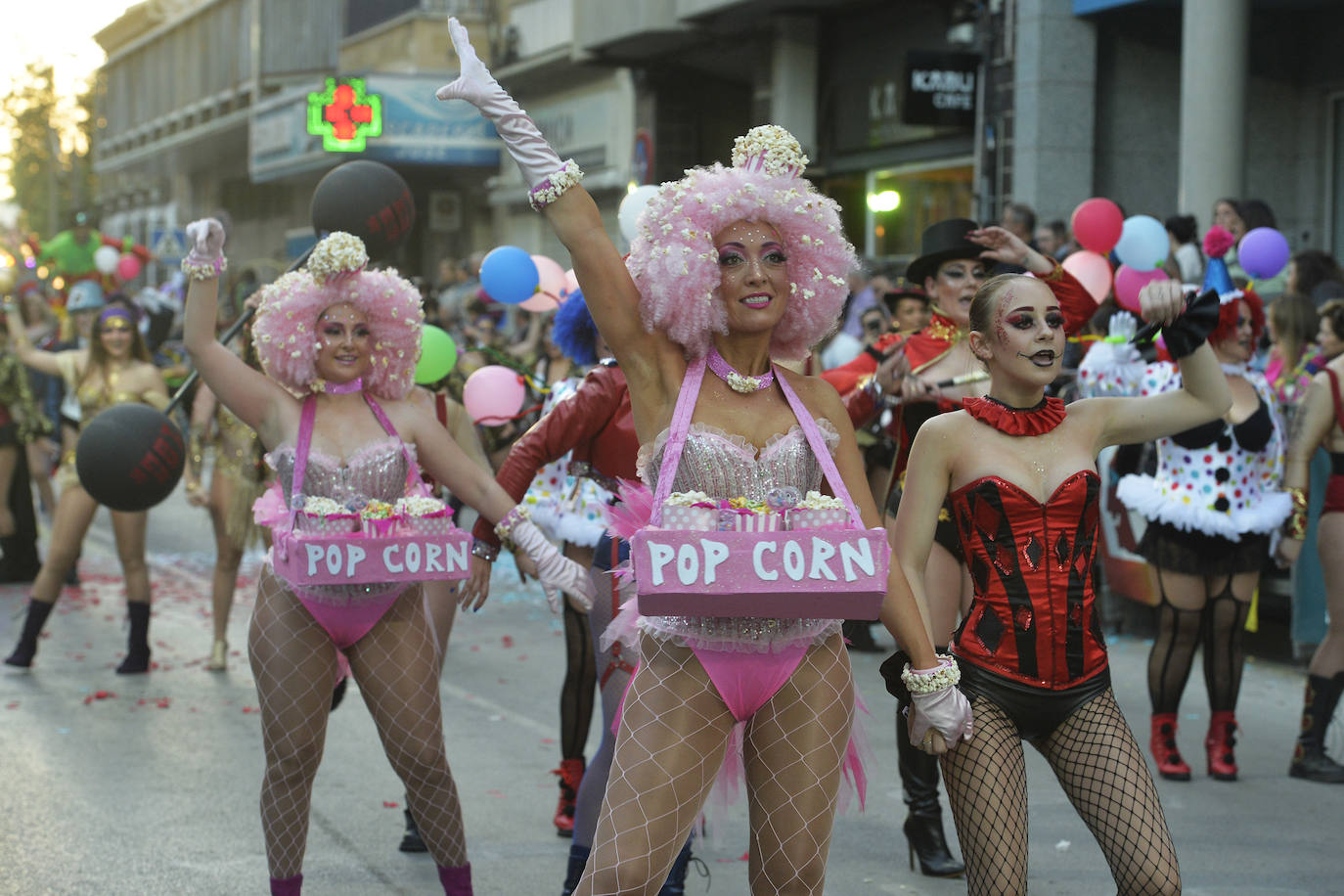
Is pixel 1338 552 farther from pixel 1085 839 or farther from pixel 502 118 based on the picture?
pixel 502 118

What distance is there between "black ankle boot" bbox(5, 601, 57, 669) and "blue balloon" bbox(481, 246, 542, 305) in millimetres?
4072

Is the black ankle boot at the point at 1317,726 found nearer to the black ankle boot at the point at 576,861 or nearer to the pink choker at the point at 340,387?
the black ankle boot at the point at 576,861

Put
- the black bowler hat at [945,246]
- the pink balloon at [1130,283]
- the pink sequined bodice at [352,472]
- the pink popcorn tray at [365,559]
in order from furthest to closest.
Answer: the pink balloon at [1130,283] → the black bowler hat at [945,246] → the pink sequined bodice at [352,472] → the pink popcorn tray at [365,559]

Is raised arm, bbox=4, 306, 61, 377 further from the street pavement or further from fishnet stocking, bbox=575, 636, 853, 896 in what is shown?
fishnet stocking, bbox=575, 636, 853, 896

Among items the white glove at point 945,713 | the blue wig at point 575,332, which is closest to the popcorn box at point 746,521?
the white glove at point 945,713

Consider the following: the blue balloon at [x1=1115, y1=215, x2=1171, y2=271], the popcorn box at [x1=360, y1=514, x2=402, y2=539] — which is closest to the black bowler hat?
the blue balloon at [x1=1115, y1=215, x2=1171, y2=271]

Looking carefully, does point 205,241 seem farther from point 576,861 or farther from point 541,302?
point 541,302

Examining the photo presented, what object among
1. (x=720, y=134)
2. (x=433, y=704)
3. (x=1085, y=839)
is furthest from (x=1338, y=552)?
(x=720, y=134)

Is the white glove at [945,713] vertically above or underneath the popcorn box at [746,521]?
underneath

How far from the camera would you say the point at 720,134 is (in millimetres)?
22812

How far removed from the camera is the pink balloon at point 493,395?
23.4ft

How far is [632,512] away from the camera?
3814 mm

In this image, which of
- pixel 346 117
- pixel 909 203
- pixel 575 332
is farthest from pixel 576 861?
pixel 909 203

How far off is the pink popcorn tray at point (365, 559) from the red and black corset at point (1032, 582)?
5.44ft
